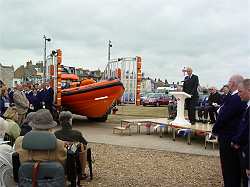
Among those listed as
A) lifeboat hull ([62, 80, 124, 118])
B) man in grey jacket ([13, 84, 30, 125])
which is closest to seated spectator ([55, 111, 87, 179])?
man in grey jacket ([13, 84, 30, 125])

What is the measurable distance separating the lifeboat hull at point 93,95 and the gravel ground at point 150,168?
193 inches

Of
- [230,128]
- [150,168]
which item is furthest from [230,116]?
[150,168]

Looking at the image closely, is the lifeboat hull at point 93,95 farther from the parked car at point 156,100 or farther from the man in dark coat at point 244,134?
the parked car at point 156,100

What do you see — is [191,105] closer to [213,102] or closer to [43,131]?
[213,102]

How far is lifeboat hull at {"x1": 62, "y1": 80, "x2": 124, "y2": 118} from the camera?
13.6 meters

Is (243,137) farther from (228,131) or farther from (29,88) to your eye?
(29,88)

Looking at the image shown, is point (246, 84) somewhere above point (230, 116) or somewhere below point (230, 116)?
above

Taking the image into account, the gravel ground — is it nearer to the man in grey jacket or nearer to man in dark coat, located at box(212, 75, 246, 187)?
man in dark coat, located at box(212, 75, 246, 187)

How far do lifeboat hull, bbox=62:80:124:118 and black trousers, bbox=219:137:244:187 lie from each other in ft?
29.0

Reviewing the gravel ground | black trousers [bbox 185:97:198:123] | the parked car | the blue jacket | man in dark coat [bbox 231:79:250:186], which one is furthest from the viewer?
the parked car

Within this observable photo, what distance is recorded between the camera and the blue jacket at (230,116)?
464cm

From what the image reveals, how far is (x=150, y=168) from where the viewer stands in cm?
688

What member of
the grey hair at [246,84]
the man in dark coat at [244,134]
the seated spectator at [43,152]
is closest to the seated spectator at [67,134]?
the seated spectator at [43,152]

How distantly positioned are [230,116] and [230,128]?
173 mm
